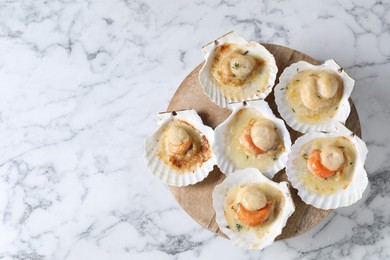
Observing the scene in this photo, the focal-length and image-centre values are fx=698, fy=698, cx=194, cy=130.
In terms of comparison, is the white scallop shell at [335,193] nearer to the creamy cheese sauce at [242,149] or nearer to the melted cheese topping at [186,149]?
the creamy cheese sauce at [242,149]

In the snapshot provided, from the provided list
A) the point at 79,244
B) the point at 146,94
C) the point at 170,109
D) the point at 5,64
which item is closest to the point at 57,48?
the point at 5,64

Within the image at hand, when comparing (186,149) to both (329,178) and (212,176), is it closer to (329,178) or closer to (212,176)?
(212,176)

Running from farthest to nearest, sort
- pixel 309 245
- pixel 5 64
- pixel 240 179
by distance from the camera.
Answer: pixel 5 64 → pixel 309 245 → pixel 240 179

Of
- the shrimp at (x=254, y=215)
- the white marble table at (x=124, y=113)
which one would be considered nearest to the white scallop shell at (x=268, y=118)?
the shrimp at (x=254, y=215)

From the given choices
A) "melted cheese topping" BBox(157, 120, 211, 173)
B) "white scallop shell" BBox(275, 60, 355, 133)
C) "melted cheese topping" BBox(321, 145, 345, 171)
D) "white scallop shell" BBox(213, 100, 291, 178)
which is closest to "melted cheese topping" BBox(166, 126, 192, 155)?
"melted cheese topping" BBox(157, 120, 211, 173)

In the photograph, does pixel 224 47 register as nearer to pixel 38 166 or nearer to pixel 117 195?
pixel 117 195
